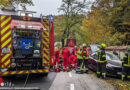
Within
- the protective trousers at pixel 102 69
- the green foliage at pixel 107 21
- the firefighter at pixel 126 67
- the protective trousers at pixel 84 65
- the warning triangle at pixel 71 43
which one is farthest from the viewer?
the warning triangle at pixel 71 43

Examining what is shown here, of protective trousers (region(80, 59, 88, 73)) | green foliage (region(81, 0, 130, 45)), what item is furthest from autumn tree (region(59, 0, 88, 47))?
protective trousers (region(80, 59, 88, 73))

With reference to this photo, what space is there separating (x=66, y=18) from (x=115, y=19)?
27.0 ft

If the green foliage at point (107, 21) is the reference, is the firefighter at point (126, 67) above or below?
below

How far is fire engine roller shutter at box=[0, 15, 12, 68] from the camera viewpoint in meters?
6.51

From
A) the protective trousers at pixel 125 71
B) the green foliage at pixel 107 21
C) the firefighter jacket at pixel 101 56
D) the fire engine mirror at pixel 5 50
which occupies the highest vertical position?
the green foliage at pixel 107 21

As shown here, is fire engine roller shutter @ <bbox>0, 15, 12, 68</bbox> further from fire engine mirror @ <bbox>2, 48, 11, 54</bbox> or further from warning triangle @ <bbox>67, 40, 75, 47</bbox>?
warning triangle @ <bbox>67, 40, 75, 47</bbox>

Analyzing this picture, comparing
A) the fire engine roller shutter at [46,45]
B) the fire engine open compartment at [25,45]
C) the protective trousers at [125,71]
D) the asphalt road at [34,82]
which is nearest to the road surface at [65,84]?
the asphalt road at [34,82]

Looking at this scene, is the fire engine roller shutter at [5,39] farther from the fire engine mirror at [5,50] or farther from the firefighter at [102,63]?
the firefighter at [102,63]

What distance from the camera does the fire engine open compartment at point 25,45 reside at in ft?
21.5

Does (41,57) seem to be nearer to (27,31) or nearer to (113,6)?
(27,31)

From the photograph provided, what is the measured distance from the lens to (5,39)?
21.9 ft

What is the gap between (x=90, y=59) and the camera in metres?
11.0

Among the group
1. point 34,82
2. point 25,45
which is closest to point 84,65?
point 34,82

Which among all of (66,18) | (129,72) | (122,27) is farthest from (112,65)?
(66,18)
